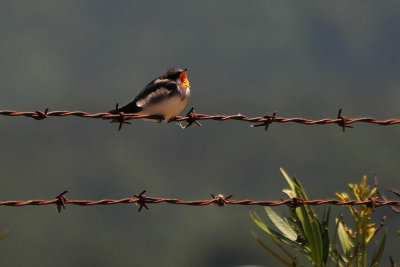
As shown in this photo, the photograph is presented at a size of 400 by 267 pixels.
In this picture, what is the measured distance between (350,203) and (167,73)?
260 centimetres

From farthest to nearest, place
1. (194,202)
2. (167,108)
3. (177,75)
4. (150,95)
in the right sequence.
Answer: (177,75) → (150,95) → (167,108) → (194,202)

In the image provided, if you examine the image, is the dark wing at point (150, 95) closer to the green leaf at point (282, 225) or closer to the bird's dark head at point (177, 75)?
the bird's dark head at point (177, 75)

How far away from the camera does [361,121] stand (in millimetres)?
4855

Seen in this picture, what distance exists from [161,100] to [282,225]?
5.48ft

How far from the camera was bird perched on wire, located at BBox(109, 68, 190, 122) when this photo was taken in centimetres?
586

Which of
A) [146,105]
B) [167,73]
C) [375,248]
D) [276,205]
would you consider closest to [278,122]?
[276,205]

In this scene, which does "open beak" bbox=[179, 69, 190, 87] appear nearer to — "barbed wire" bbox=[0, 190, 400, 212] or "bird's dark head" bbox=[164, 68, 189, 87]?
"bird's dark head" bbox=[164, 68, 189, 87]

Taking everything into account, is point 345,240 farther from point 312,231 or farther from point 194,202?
point 194,202

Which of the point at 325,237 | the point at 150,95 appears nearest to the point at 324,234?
the point at 325,237

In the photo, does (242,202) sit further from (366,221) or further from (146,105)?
(146,105)

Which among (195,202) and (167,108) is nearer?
(195,202)

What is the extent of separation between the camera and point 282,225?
520 centimetres

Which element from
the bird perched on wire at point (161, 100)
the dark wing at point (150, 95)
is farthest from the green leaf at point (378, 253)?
the dark wing at point (150, 95)

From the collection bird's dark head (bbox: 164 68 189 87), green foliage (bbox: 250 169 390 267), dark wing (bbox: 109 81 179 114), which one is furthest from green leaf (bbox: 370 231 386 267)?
bird's dark head (bbox: 164 68 189 87)
